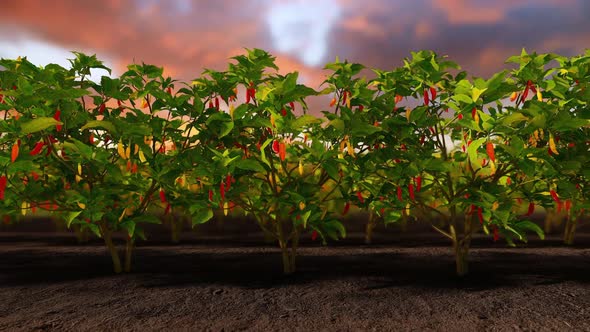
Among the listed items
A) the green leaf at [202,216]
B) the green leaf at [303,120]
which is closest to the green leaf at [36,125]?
the green leaf at [202,216]

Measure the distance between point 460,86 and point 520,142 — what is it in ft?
2.57

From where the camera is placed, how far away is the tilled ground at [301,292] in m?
4.01

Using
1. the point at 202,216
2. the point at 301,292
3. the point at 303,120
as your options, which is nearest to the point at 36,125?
the point at 202,216

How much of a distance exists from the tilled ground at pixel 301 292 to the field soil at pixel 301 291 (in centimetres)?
1

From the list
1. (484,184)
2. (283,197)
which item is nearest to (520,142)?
(484,184)

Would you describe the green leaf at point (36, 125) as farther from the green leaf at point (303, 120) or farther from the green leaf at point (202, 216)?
the green leaf at point (303, 120)

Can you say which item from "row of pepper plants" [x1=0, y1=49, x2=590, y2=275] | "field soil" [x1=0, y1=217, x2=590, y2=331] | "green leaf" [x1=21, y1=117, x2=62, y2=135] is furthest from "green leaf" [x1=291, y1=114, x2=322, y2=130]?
"green leaf" [x1=21, y1=117, x2=62, y2=135]

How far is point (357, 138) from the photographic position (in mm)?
5066

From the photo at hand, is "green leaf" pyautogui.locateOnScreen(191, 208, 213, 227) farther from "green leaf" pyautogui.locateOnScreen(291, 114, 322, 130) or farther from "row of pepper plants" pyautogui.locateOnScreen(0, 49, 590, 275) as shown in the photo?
"green leaf" pyautogui.locateOnScreen(291, 114, 322, 130)

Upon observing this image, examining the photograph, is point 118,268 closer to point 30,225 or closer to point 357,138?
point 357,138

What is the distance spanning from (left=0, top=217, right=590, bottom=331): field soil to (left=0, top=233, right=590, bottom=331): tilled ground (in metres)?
0.01

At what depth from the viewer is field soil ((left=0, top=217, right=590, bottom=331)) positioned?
4012mm

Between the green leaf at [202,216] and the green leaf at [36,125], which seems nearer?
the green leaf at [36,125]

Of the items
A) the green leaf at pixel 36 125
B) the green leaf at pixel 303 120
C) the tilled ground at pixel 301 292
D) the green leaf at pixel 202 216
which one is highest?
the green leaf at pixel 36 125
